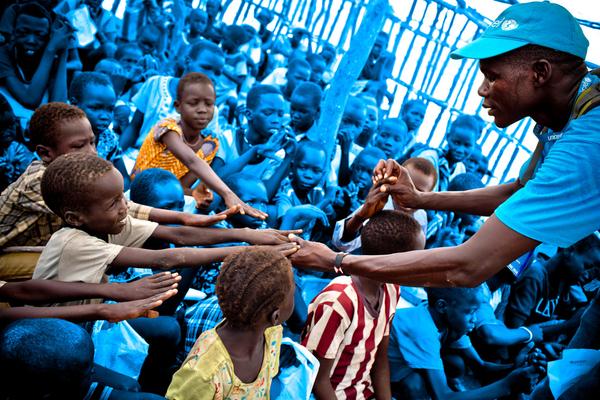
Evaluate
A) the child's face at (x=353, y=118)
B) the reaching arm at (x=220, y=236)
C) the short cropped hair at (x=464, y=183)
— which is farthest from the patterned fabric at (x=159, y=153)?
the short cropped hair at (x=464, y=183)

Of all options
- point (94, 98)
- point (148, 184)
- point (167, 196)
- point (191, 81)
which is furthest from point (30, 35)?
point (167, 196)

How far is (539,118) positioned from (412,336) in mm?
1490

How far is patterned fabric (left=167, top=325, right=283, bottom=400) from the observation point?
165 cm

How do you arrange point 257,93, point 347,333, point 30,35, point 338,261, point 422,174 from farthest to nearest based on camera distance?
point 257,93 < point 30,35 < point 422,174 < point 347,333 < point 338,261

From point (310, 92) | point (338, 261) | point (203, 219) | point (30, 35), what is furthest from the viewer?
point (310, 92)

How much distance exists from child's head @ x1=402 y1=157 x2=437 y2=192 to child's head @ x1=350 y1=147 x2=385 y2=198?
43.3 inches

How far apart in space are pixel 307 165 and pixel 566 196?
2.68 m

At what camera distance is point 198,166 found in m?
3.25

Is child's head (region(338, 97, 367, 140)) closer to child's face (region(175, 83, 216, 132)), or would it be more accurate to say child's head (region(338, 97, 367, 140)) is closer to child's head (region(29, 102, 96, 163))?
child's face (region(175, 83, 216, 132))

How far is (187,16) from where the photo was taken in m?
A: 6.36

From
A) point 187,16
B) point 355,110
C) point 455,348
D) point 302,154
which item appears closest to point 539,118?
point 455,348

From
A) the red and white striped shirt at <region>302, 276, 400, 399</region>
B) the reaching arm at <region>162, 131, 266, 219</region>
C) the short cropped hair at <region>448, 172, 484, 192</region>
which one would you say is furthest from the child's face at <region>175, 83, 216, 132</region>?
the short cropped hair at <region>448, 172, 484, 192</region>

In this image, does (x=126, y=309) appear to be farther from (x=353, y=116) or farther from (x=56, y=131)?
(x=353, y=116)

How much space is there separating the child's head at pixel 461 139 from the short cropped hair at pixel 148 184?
127 inches
